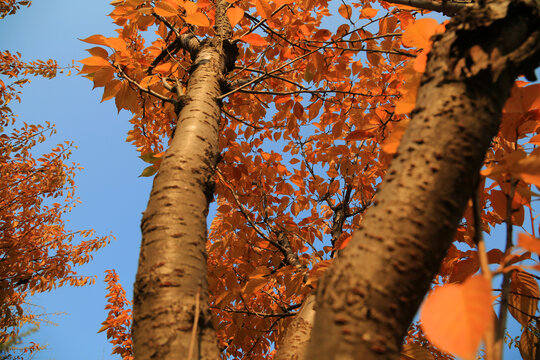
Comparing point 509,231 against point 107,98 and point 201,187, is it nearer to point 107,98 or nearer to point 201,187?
point 201,187

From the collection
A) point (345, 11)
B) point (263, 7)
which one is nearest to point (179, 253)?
point (263, 7)

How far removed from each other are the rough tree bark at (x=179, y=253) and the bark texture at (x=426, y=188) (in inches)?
11.8

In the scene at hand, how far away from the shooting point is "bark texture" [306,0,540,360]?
1.35ft

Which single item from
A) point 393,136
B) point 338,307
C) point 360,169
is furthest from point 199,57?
point 360,169

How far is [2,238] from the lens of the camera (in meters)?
4.48

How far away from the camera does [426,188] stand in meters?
0.47

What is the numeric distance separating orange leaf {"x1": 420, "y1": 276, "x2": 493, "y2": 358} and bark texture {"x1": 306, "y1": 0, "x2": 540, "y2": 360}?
0.07 meters

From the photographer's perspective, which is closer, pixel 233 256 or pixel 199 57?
pixel 199 57

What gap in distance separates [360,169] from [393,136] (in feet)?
8.48

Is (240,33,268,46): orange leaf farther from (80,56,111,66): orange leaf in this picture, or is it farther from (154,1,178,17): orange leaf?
(80,56,111,66): orange leaf

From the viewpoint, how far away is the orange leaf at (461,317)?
32 cm

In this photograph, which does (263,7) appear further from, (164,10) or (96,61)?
(96,61)

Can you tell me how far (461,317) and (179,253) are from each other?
687 millimetres

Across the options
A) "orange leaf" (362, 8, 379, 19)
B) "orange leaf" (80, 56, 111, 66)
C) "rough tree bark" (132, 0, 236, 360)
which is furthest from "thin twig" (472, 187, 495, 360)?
"orange leaf" (362, 8, 379, 19)
